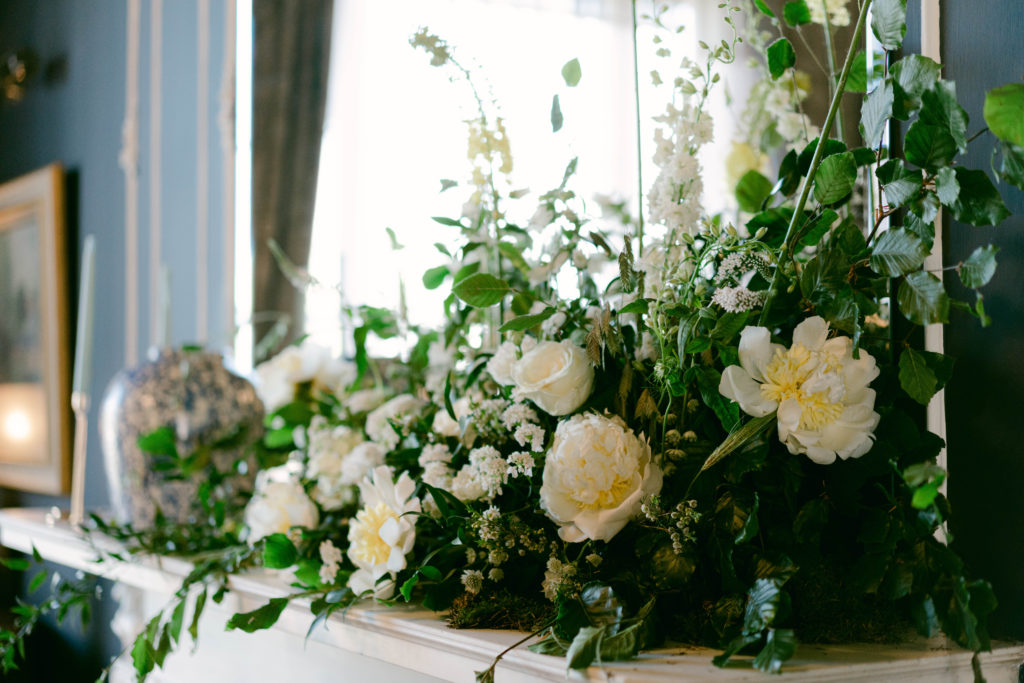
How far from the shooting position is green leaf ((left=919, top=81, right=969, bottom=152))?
61 cm

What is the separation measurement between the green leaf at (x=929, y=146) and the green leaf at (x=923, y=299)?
81mm

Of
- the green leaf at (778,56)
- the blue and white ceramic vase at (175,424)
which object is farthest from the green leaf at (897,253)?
the blue and white ceramic vase at (175,424)

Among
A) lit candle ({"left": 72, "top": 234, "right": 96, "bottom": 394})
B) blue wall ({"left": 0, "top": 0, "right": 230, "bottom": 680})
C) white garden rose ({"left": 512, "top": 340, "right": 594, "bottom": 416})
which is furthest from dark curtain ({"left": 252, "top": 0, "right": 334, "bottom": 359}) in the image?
white garden rose ({"left": 512, "top": 340, "right": 594, "bottom": 416})

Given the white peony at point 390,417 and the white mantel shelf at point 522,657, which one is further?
the white peony at point 390,417

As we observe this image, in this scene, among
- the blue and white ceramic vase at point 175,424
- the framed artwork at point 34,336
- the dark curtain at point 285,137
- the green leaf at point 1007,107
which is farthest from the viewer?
the framed artwork at point 34,336

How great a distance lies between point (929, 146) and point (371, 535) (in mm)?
576

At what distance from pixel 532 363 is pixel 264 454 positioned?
2.43 ft

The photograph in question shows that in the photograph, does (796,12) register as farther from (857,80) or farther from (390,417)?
(390,417)

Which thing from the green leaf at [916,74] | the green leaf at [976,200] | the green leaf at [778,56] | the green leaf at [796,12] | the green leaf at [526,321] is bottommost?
the green leaf at [526,321]

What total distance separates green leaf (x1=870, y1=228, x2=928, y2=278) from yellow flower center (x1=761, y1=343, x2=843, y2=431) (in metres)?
0.08

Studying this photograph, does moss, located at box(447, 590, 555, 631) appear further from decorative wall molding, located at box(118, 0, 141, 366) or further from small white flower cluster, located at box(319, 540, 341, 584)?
decorative wall molding, located at box(118, 0, 141, 366)

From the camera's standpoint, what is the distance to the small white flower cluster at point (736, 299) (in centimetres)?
66

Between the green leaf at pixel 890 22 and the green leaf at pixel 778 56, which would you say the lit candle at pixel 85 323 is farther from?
the green leaf at pixel 890 22

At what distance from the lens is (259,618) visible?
0.87 metres
